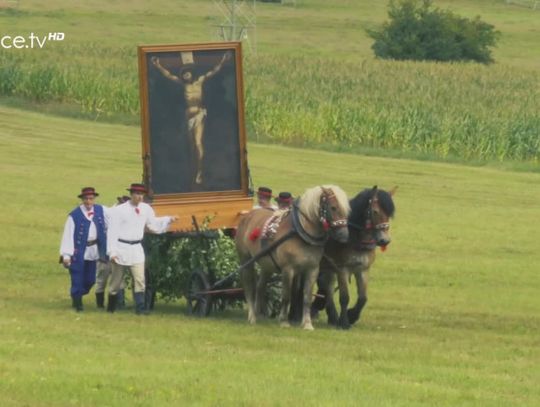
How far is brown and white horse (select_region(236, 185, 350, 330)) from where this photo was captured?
56.9 feet

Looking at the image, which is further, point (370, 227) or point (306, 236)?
point (306, 236)

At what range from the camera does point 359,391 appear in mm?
12922

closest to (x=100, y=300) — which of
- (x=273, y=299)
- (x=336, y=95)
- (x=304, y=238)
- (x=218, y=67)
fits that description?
(x=273, y=299)

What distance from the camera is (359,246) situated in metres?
17.7

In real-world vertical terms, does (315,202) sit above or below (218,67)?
below

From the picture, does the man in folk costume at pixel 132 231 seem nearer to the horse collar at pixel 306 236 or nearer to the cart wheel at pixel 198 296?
the cart wheel at pixel 198 296

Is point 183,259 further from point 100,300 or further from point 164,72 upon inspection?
point 164,72

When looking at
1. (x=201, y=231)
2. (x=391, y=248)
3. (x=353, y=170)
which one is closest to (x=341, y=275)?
(x=201, y=231)

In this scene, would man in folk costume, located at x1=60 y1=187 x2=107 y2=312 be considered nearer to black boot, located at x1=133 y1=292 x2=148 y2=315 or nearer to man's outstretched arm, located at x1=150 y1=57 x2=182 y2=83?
black boot, located at x1=133 y1=292 x2=148 y2=315

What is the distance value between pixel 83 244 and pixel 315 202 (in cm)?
373

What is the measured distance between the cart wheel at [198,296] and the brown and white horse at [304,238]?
100 centimetres

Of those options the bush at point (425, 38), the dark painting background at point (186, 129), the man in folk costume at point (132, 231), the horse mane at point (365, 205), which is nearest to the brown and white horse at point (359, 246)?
the horse mane at point (365, 205)

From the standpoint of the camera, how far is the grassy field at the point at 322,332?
42.0ft

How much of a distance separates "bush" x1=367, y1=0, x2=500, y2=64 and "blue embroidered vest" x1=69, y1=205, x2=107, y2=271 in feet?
207
